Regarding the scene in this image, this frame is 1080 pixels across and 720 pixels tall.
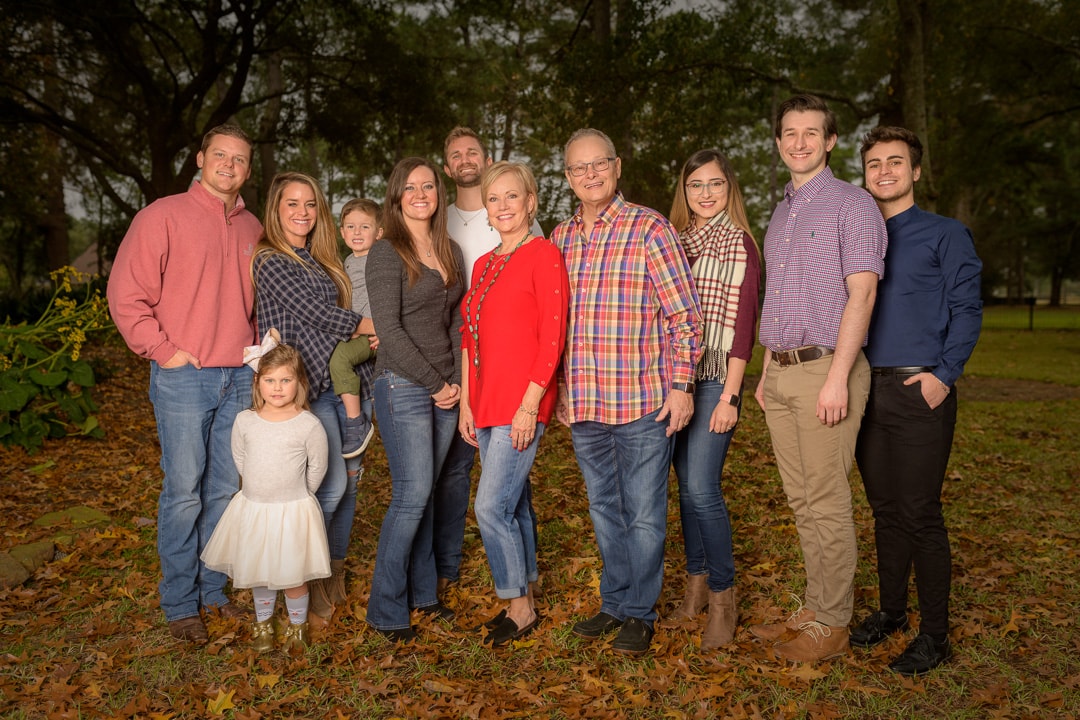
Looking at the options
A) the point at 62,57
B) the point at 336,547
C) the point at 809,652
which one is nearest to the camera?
the point at 809,652

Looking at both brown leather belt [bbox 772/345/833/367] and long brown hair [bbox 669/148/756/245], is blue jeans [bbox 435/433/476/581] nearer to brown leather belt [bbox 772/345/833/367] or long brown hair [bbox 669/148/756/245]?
brown leather belt [bbox 772/345/833/367]

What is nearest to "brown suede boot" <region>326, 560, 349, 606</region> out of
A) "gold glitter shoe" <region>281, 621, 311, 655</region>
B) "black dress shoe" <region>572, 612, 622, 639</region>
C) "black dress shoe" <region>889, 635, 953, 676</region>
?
"gold glitter shoe" <region>281, 621, 311, 655</region>

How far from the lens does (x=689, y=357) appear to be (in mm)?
3771

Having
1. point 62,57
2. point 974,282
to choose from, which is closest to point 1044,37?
point 974,282

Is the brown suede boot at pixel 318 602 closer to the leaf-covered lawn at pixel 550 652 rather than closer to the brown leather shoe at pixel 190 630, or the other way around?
the leaf-covered lawn at pixel 550 652

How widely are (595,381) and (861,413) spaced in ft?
4.15

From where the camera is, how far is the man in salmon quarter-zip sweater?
412cm

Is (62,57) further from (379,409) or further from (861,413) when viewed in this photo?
(861,413)

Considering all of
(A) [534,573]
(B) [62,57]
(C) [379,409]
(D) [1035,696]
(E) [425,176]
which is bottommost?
(D) [1035,696]

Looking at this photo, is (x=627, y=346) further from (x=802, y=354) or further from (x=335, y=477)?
(x=335, y=477)

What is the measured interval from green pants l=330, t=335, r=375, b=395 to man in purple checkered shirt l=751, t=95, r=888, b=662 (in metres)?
2.12

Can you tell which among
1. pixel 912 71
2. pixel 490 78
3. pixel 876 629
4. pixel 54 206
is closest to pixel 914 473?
pixel 876 629

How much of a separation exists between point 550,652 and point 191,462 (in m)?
2.13

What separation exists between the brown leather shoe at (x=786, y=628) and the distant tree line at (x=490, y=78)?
315 inches
